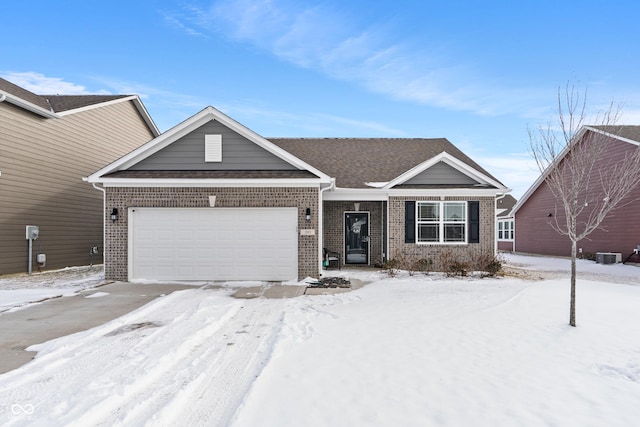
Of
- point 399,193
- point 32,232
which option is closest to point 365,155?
point 399,193

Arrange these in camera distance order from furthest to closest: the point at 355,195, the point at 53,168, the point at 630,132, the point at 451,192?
1. the point at 630,132
2. the point at 53,168
3. the point at 355,195
4. the point at 451,192

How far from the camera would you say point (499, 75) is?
1595cm

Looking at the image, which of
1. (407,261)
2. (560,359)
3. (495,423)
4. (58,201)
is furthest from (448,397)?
(58,201)

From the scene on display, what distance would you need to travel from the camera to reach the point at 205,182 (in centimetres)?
1130

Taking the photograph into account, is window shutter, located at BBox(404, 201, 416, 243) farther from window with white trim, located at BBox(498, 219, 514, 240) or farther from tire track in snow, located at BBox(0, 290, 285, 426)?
window with white trim, located at BBox(498, 219, 514, 240)

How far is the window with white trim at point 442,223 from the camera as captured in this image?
44.1 ft

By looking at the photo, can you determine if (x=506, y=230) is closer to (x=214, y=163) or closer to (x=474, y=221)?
(x=474, y=221)

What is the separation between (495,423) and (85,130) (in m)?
17.5

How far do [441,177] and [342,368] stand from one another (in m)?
10.6

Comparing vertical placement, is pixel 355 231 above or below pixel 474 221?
below

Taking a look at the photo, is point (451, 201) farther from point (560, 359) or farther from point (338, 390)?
point (338, 390)

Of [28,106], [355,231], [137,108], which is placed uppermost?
[137,108]

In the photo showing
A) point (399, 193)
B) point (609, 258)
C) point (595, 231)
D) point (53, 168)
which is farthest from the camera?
point (595, 231)

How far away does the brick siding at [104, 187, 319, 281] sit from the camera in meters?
11.4
